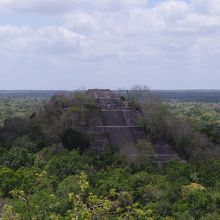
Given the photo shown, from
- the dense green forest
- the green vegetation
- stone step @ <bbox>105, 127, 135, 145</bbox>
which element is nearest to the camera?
the dense green forest

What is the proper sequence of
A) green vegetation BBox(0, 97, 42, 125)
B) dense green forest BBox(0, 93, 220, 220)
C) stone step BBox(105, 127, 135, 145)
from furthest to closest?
green vegetation BBox(0, 97, 42, 125) < stone step BBox(105, 127, 135, 145) < dense green forest BBox(0, 93, 220, 220)

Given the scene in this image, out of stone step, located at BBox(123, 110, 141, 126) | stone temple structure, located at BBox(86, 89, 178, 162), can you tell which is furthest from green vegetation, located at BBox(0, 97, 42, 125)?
stone step, located at BBox(123, 110, 141, 126)

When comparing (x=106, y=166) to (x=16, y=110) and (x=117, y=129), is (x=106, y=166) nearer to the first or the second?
(x=117, y=129)

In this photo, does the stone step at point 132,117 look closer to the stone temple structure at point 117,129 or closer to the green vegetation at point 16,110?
the stone temple structure at point 117,129

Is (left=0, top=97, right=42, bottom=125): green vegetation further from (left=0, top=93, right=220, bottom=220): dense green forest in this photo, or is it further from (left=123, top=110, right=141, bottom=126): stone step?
(left=123, top=110, right=141, bottom=126): stone step

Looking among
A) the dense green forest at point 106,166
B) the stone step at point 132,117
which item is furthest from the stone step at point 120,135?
the dense green forest at point 106,166

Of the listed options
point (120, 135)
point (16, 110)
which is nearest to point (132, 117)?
point (120, 135)

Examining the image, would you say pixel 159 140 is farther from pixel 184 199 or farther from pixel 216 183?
pixel 184 199
